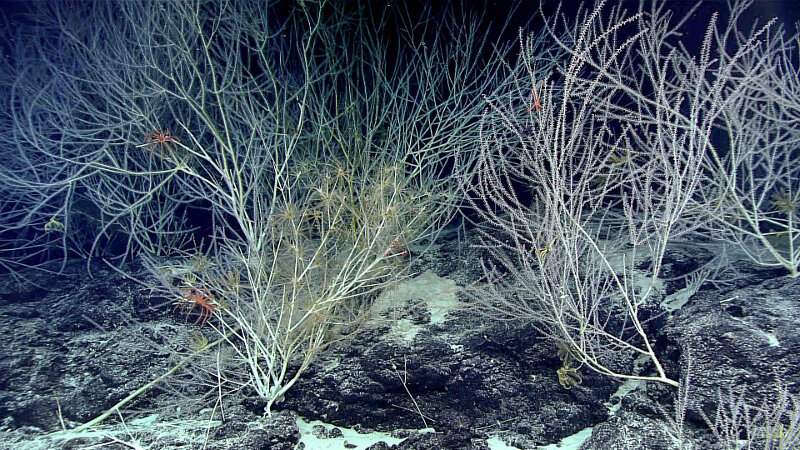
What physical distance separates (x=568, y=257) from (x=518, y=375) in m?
1.01

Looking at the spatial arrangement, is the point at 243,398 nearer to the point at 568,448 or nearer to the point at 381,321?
the point at 381,321

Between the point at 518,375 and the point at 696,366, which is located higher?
the point at 696,366

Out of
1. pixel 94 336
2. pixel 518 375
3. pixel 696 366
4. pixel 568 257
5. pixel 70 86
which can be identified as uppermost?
pixel 70 86

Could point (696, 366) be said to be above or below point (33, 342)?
above

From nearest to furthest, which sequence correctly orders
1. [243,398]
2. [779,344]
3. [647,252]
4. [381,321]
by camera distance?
[779,344] → [243,398] → [381,321] → [647,252]

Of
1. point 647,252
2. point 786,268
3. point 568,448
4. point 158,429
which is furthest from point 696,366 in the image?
point 158,429

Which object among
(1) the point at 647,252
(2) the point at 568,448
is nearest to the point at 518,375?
(2) the point at 568,448

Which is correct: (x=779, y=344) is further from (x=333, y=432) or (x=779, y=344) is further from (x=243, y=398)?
(x=243, y=398)

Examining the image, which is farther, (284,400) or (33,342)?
(33,342)

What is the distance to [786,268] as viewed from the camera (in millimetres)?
3449


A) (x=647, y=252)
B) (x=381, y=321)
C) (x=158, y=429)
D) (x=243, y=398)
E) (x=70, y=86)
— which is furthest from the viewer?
(x=70, y=86)

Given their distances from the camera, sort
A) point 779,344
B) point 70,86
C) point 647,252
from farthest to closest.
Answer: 1. point 70,86
2. point 647,252
3. point 779,344

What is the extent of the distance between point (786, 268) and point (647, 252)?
106 centimetres

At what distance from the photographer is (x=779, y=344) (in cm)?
264
